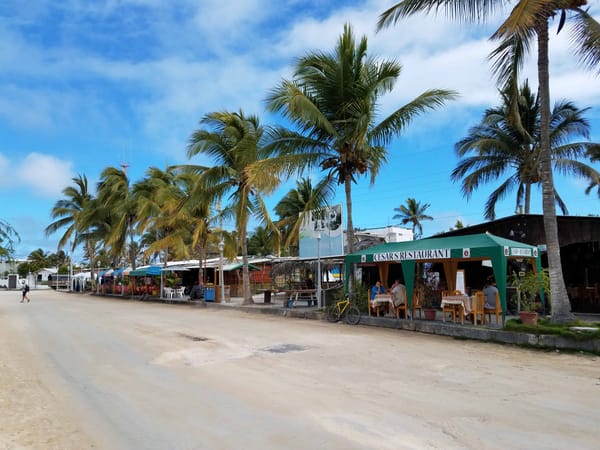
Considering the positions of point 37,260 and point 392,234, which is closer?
point 392,234

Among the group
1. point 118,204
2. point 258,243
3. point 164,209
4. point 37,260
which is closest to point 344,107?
point 164,209

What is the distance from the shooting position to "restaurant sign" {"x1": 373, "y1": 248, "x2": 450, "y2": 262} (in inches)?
539

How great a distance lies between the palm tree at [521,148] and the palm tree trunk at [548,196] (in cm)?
893

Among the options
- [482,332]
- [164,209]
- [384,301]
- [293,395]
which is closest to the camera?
[293,395]

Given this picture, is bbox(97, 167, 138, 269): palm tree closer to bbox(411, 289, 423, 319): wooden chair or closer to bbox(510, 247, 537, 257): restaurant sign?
bbox(411, 289, 423, 319): wooden chair

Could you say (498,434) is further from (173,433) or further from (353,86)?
(353,86)

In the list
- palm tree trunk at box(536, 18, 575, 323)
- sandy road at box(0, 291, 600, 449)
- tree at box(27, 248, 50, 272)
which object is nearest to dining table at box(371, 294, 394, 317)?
sandy road at box(0, 291, 600, 449)

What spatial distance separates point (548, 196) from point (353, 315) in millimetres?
7150

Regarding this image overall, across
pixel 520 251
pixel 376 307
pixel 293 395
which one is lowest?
pixel 293 395

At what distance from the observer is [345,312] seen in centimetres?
1642

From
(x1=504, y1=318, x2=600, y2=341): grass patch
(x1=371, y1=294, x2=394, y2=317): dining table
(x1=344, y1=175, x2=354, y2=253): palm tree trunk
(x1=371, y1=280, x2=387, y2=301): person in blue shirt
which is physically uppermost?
(x1=344, y1=175, x2=354, y2=253): palm tree trunk

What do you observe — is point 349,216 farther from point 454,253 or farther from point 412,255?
point 454,253

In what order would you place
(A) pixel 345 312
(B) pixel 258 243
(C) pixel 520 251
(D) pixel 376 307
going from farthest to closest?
(B) pixel 258 243, (A) pixel 345 312, (D) pixel 376 307, (C) pixel 520 251

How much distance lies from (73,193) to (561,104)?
1728 inches
